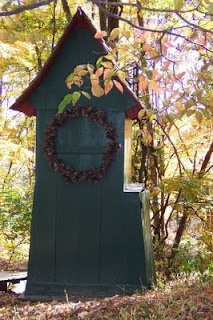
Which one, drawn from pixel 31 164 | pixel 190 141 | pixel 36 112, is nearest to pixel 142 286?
pixel 36 112

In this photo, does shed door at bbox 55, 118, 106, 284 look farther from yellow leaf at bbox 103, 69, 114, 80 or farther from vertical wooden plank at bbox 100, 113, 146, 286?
yellow leaf at bbox 103, 69, 114, 80

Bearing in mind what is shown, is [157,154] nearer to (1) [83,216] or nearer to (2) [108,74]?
(1) [83,216]

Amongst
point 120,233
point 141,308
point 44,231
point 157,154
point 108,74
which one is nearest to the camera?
point 108,74

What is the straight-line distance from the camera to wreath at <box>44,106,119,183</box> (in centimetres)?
527

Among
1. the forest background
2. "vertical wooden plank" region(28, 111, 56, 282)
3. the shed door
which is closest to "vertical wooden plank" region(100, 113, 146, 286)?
the shed door

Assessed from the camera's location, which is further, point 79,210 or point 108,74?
point 79,210

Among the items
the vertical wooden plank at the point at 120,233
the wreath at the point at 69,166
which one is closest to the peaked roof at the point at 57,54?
the vertical wooden plank at the point at 120,233

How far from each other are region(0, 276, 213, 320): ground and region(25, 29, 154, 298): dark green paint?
47 centimetres

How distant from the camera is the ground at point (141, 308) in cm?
353

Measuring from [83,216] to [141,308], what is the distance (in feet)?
5.89

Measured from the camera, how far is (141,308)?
3783 mm

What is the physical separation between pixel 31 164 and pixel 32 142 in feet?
5.29

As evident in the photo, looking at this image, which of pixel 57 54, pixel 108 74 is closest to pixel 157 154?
pixel 57 54

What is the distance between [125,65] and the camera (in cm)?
756
